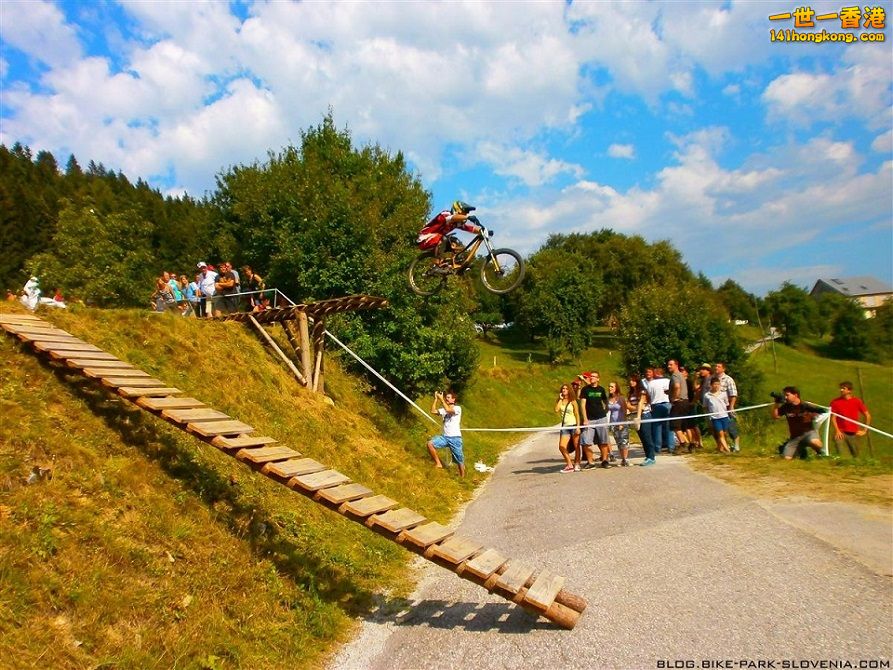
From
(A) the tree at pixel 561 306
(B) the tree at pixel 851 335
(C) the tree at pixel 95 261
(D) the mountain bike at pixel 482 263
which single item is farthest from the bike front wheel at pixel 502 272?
(B) the tree at pixel 851 335

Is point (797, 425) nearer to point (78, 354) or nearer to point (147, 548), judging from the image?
point (147, 548)

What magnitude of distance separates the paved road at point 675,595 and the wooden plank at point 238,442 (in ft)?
7.97

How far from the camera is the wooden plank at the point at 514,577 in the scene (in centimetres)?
525

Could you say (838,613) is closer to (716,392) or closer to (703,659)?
(703,659)

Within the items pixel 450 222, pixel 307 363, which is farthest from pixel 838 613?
pixel 307 363

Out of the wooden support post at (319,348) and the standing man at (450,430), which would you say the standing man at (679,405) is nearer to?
the standing man at (450,430)

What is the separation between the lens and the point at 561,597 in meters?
5.36

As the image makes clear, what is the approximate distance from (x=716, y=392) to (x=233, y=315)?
12487mm

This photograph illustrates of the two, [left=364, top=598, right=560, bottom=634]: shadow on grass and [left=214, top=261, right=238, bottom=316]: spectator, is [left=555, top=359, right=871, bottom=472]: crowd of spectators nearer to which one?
[left=364, top=598, right=560, bottom=634]: shadow on grass

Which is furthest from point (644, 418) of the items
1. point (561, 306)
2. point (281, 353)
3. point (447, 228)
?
point (561, 306)

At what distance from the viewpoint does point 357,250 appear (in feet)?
66.0

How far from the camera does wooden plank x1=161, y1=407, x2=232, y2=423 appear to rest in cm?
682

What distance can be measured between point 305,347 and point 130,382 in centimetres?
712

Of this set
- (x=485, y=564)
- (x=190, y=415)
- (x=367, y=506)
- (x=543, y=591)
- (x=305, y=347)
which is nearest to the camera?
(x=543, y=591)
